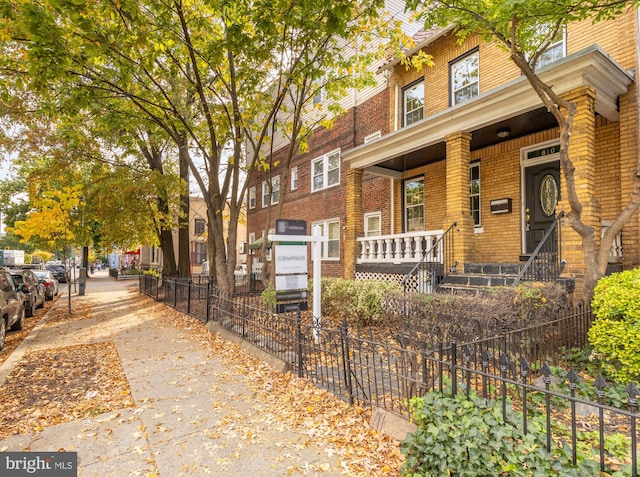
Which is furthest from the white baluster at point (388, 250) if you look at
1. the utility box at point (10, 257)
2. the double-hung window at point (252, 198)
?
the utility box at point (10, 257)

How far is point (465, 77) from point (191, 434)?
11.7 m

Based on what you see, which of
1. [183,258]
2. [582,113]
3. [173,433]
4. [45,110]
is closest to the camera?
[173,433]

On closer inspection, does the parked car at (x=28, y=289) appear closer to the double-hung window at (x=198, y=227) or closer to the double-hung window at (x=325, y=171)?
the double-hung window at (x=325, y=171)

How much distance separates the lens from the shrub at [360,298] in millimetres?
7840

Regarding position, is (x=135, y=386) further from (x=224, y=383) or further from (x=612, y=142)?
(x=612, y=142)

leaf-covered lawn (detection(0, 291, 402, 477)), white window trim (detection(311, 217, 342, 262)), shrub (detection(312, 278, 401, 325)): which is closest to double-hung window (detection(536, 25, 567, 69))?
shrub (detection(312, 278, 401, 325))

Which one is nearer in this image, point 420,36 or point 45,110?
point 45,110

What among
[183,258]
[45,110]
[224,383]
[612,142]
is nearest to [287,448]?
[224,383]

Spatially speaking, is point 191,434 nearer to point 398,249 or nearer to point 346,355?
point 346,355

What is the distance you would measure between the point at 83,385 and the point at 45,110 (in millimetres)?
5871

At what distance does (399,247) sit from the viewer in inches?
398

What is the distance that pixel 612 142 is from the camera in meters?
7.91
